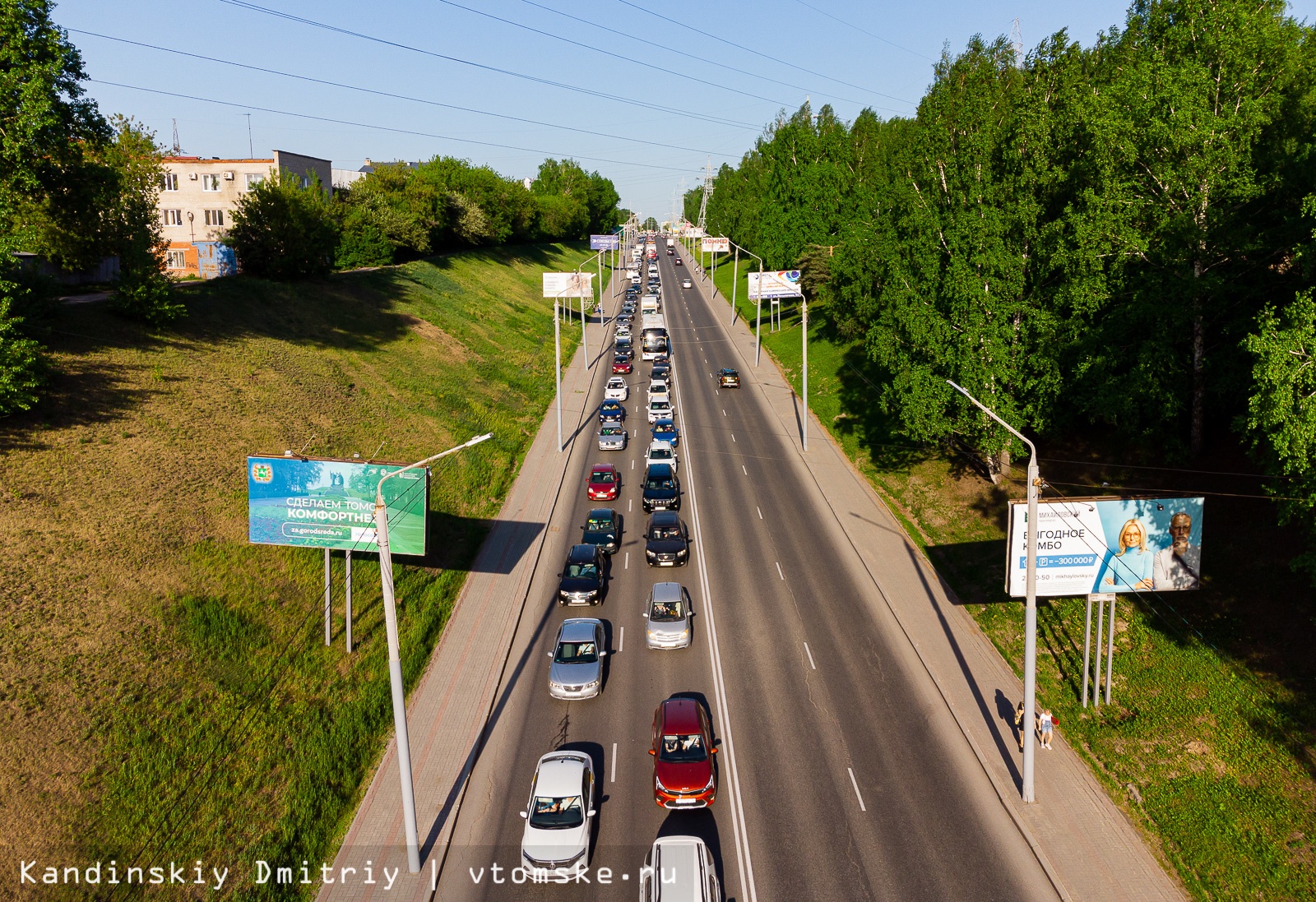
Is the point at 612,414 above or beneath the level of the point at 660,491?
above

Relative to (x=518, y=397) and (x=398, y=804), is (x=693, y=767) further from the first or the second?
(x=518, y=397)

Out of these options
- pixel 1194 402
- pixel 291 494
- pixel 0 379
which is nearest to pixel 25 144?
pixel 0 379

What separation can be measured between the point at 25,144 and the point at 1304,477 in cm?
4006

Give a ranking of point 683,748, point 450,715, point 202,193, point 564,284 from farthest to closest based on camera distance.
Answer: point 202,193 → point 564,284 → point 450,715 → point 683,748

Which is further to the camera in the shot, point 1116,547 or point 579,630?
point 579,630

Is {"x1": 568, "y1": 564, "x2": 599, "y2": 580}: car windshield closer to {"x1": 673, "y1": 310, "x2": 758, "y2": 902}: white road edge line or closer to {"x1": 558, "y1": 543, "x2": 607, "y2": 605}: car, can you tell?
{"x1": 558, "y1": 543, "x2": 607, "y2": 605}: car

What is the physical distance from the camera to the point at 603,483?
38625 millimetres

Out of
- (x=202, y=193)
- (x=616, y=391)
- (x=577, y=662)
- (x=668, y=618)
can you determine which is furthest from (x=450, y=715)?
(x=202, y=193)

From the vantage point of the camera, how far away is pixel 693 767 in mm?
18750

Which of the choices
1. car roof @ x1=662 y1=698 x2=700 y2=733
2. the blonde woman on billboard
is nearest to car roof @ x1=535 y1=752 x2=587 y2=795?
car roof @ x1=662 y1=698 x2=700 y2=733

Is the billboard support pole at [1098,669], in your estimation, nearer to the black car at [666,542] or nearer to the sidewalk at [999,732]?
the sidewalk at [999,732]

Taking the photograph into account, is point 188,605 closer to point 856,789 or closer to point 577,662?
point 577,662

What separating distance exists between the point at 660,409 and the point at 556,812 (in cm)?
3698

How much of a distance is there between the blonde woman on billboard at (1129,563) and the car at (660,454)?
22.6 m
